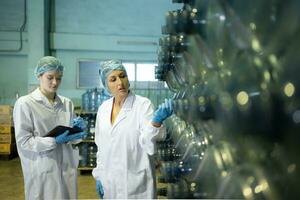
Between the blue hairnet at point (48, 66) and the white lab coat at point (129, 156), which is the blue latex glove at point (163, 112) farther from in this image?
the blue hairnet at point (48, 66)

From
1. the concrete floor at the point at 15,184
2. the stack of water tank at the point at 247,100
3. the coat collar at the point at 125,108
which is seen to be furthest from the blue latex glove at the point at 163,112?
the concrete floor at the point at 15,184

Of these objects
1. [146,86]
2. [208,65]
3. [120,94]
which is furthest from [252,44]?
[146,86]

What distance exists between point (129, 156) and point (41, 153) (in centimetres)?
46

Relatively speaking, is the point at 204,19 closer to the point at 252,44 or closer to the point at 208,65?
the point at 208,65

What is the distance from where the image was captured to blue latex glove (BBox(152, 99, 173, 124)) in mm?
1130

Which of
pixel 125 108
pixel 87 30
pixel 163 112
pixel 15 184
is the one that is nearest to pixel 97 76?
pixel 87 30

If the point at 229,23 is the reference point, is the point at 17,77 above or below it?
above

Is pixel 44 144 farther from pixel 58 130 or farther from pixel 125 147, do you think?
pixel 125 147

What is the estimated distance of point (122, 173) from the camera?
4.46 ft

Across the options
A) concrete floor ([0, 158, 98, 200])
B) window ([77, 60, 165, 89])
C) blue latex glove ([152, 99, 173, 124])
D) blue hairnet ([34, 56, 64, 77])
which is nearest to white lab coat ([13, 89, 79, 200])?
blue hairnet ([34, 56, 64, 77])

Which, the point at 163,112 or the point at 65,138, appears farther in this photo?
the point at 65,138

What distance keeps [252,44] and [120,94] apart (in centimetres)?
108

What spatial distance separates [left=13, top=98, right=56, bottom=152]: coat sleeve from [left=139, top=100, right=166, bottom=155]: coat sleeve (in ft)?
1.50

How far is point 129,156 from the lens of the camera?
1.36 metres
